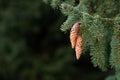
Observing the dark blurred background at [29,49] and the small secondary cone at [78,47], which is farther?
the dark blurred background at [29,49]

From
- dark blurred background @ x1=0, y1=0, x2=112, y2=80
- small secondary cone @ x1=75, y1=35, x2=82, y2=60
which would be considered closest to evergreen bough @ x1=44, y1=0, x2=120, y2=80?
small secondary cone @ x1=75, y1=35, x2=82, y2=60

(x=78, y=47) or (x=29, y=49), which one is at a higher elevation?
(x=78, y=47)

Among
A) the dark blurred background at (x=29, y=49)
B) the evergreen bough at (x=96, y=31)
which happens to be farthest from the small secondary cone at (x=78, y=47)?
the dark blurred background at (x=29, y=49)

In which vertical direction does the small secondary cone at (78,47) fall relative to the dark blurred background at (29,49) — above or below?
above

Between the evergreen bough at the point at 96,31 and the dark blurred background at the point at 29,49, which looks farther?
the dark blurred background at the point at 29,49

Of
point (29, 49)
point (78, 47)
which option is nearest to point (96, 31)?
point (78, 47)

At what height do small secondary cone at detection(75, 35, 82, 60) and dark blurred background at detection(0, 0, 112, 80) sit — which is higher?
small secondary cone at detection(75, 35, 82, 60)

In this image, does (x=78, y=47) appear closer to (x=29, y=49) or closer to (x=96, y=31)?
(x=96, y=31)

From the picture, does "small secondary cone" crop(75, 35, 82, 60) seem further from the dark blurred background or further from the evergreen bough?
the dark blurred background

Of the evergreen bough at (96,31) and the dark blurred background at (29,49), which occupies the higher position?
the evergreen bough at (96,31)

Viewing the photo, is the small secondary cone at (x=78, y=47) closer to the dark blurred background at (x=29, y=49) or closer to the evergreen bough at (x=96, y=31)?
the evergreen bough at (x=96, y=31)
